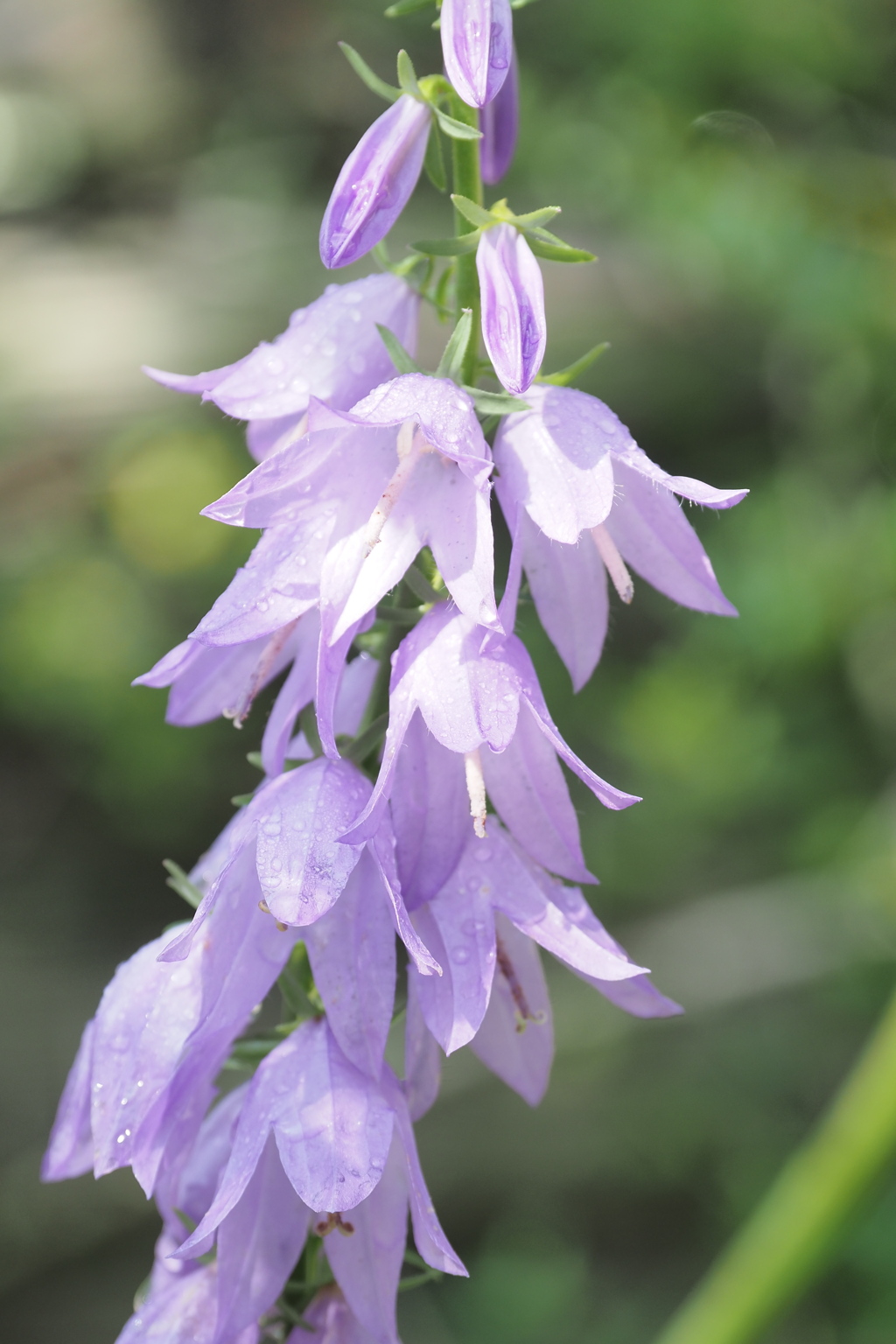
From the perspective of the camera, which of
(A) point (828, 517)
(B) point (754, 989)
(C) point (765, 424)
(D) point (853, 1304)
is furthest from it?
(C) point (765, 424)

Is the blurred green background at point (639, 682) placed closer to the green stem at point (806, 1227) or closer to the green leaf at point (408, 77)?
the green stem at point (806, 1227)

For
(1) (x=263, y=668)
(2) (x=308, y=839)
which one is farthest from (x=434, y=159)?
(2) (x=308, y=839)

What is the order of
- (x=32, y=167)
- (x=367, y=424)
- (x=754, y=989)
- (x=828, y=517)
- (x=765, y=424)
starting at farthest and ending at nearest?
(x=32, y=167) < (x=765, y=424) < (x=754, y=989) < (x=828, y=517) < (x=367, y=424)

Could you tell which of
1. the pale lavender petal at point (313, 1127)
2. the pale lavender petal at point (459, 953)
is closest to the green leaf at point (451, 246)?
the pale lavender petal at point (459, 953)

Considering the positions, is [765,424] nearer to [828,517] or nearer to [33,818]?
[828,517]

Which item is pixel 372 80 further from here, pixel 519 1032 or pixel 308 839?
pixel 519 1032

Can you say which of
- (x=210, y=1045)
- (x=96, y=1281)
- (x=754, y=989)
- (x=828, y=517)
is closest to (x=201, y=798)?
(x=96, y=1281)

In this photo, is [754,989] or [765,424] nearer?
[754,989]

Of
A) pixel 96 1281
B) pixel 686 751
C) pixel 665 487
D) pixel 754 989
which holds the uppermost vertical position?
pixel 665 487
